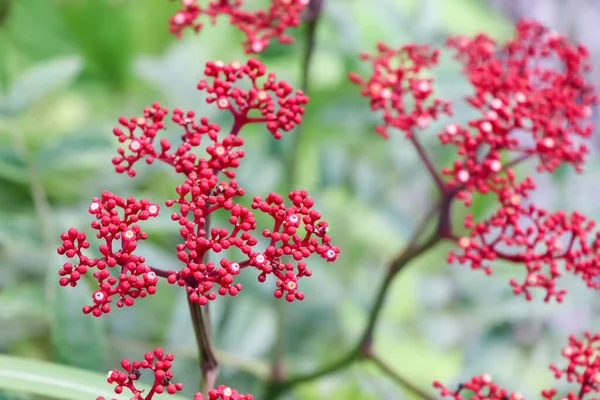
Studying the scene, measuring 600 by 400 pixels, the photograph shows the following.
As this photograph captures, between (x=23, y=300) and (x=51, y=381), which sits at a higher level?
(x=51, y=381)

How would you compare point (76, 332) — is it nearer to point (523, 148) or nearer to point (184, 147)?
point (184, 147)

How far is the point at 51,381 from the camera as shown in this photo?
687mm

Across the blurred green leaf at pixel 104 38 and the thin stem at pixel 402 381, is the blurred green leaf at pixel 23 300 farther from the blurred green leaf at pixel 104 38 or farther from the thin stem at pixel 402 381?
the blurred green leaf at pixel 104 38

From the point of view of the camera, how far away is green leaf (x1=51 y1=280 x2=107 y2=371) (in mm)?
914

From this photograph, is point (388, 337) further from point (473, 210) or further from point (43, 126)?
point (43, 126)

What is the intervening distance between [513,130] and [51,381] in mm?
573

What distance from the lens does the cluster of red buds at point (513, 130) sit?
0.80 m

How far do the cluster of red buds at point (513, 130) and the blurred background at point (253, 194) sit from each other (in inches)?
12.2

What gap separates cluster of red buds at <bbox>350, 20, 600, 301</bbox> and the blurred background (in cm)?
31

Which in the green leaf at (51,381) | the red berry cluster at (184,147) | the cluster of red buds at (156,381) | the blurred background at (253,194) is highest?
the red berry cluster at (184,147)

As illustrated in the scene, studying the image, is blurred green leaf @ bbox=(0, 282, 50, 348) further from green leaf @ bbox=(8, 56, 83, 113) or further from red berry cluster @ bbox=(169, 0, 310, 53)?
red berry cluster @ bbox=(169, 0, 310, 53)

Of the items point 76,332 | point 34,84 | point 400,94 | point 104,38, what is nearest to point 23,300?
point 76,332

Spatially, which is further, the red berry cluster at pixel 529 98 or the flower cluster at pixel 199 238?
the red berry cluster at pixel 529 98

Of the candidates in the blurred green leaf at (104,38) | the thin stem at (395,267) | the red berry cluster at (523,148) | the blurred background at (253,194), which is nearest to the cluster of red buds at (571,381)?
the red berry cluster at (523,148)
